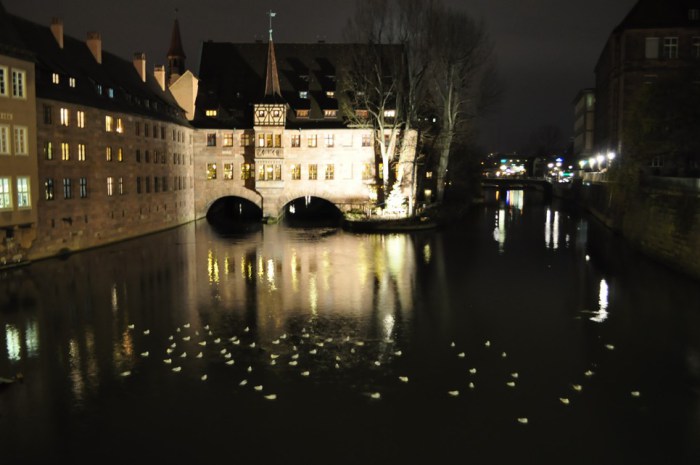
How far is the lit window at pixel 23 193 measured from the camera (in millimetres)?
27203

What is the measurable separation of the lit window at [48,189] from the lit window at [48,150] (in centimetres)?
99

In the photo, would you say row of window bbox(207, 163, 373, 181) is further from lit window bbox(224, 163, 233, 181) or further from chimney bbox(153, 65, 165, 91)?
chimney bbox(153, 65, 165, 91)

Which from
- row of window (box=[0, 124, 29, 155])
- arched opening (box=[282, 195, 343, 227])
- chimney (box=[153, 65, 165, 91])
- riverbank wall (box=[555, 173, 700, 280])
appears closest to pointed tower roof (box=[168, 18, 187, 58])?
chimney (box=[153, 65, 165, 91])

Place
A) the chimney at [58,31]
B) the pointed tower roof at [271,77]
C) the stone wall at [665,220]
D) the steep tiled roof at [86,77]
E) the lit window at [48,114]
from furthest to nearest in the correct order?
the pointed tower roof at [271,77] → the chimney at [58,31] → the steep tiled roof at [86,77] → the lit window at [48,114] → the stone wall at [665,220]

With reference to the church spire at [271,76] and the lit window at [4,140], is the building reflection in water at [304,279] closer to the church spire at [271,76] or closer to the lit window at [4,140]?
the lit window at [4,140]

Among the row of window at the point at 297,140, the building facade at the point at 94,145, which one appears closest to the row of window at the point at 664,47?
the row of window at the point at 297,140

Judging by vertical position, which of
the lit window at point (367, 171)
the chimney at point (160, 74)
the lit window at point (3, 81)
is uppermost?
the chimney at point (160, 74)

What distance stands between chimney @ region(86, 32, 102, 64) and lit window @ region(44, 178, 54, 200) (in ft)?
39.5

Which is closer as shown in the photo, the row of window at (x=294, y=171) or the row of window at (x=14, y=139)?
the row of window at (x=14, y=139)

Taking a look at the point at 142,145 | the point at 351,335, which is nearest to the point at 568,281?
the point at 351,335

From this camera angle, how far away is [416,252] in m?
34.4

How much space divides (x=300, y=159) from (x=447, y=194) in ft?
54.0

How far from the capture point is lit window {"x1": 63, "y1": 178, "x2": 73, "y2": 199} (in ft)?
102

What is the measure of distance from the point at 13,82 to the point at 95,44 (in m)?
13.6
